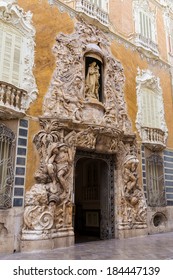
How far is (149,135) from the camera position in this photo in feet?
39.9

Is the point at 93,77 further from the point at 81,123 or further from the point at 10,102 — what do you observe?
the point at 10,102

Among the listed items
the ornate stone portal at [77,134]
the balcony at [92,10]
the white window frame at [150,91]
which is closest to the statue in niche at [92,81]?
the ornate stone portal at [77,134]

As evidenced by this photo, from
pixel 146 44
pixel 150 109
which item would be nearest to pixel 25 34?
pixel 150 109

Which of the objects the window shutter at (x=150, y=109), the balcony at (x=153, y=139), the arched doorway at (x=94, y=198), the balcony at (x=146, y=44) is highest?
the balcony at (x=146, y=44)

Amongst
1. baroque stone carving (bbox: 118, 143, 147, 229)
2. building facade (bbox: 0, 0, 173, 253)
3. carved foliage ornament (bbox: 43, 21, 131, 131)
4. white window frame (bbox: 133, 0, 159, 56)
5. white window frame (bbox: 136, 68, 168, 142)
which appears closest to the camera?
building facade (bbox: 0, 0, 173, 253)

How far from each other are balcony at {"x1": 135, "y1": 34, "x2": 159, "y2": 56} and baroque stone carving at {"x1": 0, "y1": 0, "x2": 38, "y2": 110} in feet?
21.1

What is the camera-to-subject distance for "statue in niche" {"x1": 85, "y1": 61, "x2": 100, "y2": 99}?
10.3 m

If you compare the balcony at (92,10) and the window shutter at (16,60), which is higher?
the balcony at (92,10)

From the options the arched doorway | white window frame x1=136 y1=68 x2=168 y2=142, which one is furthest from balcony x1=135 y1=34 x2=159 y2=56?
the arched doorway

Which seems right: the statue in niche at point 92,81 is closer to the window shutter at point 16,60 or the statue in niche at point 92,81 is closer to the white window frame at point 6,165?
the window shutter at point 16,60

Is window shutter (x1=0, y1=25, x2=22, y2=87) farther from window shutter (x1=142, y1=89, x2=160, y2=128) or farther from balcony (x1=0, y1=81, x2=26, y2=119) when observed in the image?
window shutter (x1=142, y1=89, x2=160, y2=128)

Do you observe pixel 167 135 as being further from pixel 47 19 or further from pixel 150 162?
pixel 47 19

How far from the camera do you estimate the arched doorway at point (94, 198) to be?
10172 mm

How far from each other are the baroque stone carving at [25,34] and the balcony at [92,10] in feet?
8.92
